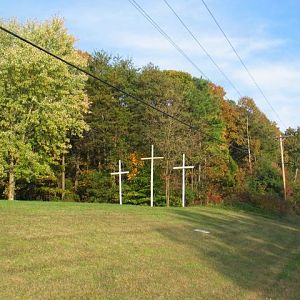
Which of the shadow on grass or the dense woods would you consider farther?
Answer: the dense woods

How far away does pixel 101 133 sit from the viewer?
171 ft

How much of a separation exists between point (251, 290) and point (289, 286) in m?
1.43

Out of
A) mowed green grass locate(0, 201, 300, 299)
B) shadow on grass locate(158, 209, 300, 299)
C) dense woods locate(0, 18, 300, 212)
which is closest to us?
mowed green grass locate(0, 201, 300, 299)

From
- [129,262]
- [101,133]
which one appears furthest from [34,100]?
[129,262]

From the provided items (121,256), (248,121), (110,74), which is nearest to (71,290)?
(121,256)

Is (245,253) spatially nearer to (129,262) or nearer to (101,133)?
(129,262)

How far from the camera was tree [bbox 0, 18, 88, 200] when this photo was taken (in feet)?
123

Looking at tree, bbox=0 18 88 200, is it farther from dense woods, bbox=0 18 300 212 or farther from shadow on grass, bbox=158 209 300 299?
shadow on grass, bbox=158 209 300 299

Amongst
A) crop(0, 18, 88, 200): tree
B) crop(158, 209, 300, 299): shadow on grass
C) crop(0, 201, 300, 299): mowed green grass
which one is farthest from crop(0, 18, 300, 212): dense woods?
crop(0, 201, 300, 299): mowed green grass

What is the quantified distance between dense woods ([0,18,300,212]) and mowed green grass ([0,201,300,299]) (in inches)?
598

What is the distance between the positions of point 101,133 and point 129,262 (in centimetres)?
4060

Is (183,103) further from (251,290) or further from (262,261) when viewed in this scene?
(251,290)

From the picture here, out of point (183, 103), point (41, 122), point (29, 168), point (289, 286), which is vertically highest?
point (183, 103)

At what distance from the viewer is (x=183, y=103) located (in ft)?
180
